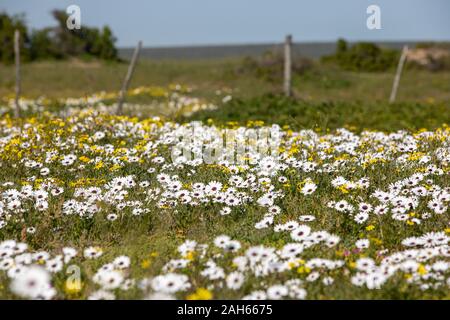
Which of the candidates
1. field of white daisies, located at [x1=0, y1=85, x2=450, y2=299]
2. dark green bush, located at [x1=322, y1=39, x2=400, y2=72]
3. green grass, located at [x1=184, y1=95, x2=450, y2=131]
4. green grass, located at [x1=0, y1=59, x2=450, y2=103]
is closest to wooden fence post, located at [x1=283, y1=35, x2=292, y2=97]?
green grass, located at [x1=184, y1=95, x2=450, y2=131]

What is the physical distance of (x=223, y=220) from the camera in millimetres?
5699

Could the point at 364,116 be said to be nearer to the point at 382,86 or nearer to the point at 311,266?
the point at 311,266

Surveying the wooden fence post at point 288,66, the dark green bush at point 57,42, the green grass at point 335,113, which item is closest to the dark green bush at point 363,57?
the dark green bush at point 57,42

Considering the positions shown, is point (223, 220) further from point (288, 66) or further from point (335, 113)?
point (288, 66)

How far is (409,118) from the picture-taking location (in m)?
14.5

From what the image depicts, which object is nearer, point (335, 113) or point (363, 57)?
point (335, 113)

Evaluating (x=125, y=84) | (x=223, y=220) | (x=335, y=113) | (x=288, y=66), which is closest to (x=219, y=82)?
(x=288, y=66)

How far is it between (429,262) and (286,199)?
6.57 ft

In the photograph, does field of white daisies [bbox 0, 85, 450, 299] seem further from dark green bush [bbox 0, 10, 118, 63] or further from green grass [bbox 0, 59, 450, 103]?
dark green bush [bbox 0, 10, 118, 63]

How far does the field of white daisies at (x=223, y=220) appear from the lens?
13.3 feet

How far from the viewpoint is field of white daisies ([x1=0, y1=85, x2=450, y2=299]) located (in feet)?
13.3

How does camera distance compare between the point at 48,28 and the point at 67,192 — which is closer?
the point at 67,192
